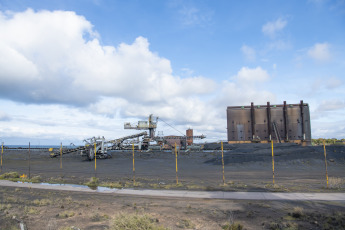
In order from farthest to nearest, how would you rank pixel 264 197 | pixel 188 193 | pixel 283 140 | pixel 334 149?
1. pixel 283 140
2. pixel 334 149
3. pixel 188 193
4. pixel 264 197

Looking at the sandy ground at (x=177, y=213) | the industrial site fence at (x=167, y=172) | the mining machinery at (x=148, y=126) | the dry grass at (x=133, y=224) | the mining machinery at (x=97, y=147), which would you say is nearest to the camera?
the dry grass at (x=133, y=224)

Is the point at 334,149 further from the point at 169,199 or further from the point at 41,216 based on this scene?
the point at 41,216

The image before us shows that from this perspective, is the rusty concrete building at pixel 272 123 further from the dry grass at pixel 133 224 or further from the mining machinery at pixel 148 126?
the dry grass at pixel 133 224

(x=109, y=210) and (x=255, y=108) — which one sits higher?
(x=255, y=108)

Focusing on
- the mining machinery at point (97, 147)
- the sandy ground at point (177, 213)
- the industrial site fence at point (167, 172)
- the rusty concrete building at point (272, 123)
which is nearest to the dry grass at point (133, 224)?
the sandy ground at point (177, 213)

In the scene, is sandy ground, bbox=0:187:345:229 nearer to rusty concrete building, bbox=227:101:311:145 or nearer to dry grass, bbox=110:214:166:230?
dry grass, bbox=110:214:166:230

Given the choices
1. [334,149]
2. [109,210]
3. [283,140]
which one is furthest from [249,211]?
[283,140]

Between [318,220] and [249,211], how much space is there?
2162mm

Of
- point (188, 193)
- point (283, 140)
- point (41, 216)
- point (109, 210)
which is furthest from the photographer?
point (283, 140)

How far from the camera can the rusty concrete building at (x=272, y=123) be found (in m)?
45.9

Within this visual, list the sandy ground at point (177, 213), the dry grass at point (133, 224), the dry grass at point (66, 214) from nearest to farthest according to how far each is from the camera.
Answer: the dry grass at point (133, 224), the sandy ground at point (177, 213), the dry grass at point (66, 214)

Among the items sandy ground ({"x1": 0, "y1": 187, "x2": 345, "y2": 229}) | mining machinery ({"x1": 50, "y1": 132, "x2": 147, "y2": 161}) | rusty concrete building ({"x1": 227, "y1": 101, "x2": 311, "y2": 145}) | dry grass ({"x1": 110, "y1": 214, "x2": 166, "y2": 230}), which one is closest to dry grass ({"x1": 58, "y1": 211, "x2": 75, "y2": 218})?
sandy ground ({"x1": 0, "y1": 187, "x2": 345, "y2": 229})

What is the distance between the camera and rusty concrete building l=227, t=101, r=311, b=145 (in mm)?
45906

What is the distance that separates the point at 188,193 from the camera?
13.0 meters
